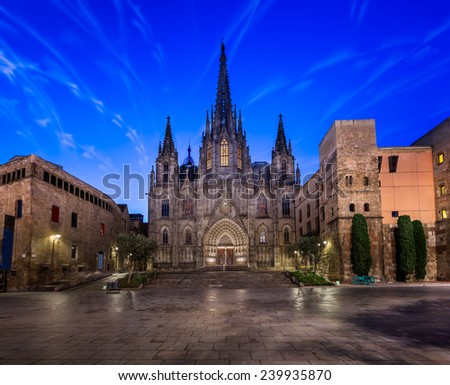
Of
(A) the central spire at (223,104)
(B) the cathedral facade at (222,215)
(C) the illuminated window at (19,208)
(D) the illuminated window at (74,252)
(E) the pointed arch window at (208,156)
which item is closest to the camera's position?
(C) the illuminated window at (19,208)

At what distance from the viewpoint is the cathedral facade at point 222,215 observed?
55.4 meters

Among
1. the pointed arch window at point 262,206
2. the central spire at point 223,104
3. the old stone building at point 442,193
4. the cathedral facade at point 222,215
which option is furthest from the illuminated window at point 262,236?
the old stone building at point 442,193

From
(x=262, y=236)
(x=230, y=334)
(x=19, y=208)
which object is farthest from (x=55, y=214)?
(x=262, y=236)

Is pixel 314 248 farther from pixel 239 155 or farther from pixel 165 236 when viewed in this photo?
pixel 239 155

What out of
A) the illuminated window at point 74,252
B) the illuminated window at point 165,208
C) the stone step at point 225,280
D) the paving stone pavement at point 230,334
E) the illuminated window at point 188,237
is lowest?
the stone step at point 225,280

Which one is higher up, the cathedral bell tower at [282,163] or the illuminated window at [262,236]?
the cathedral bell tower at [282,163]

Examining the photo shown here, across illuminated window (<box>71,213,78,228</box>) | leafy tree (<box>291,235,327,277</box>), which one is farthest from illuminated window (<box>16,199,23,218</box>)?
leafy tree (<box>291,235,327,277</box>)

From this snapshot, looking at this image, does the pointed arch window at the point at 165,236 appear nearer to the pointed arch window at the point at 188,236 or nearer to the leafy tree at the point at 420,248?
the pointed arch window at the point at 188,236

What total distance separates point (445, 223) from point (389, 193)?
540 centimetres

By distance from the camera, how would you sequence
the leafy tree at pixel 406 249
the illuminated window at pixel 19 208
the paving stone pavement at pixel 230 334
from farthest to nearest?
the leafy tree at pixel 406 249 → the illuminated window at pixel 19 208 → the paving stone pavement at pixel 230 334

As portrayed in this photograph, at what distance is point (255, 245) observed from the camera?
5562 centimetres

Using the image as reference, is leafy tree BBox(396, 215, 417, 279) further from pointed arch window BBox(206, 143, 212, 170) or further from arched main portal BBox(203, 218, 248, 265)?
pointed arch window BBox(206, 143, 212, 170)

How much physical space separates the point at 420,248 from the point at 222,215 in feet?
96.9
